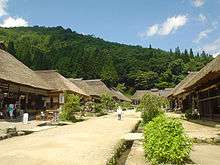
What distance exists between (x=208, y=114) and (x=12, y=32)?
11169 cm

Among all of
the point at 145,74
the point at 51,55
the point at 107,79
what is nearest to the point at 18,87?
the point at 107,79

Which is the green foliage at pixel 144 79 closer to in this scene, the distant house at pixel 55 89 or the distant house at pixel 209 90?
the distant house at pixel 55 89

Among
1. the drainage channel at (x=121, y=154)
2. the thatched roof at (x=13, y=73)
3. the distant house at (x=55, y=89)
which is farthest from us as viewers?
the distant house at (x=55, y=89)

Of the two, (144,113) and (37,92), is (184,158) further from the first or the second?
(37,92)

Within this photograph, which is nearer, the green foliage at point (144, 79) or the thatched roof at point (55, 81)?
the thatched roof at point (55, 81)

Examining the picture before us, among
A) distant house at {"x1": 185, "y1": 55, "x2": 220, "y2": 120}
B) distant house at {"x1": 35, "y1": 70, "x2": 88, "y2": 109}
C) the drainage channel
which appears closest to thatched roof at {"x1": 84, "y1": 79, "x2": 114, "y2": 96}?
distant house at {"x1": 35, "y1": 70, "x2": 88, "y2": 109}

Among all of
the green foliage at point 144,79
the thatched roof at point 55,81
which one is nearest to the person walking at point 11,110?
the thatched roof at point 55,81

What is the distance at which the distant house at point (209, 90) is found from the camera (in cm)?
1955

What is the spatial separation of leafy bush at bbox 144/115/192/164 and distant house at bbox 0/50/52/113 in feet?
51.3

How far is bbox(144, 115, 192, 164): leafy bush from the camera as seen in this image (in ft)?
24.7

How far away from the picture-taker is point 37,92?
29.7m

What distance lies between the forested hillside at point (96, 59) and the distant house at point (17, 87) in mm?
49364

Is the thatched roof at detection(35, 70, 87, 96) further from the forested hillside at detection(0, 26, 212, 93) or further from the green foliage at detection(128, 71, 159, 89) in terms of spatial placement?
the green foliage at detection(128, 71, 159, 89)

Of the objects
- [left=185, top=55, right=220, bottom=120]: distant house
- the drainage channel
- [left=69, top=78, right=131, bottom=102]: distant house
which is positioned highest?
[left=69, top=78, right=131, bottom=102]: distant house
